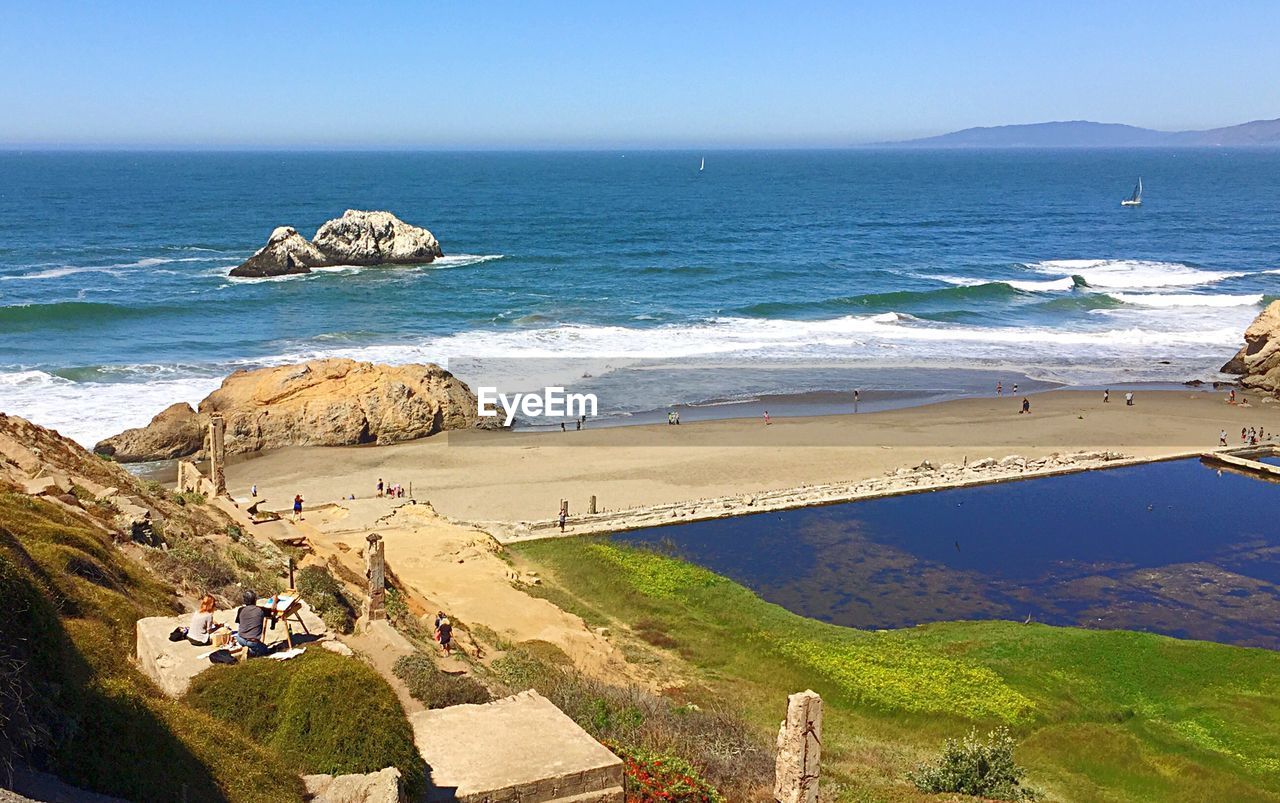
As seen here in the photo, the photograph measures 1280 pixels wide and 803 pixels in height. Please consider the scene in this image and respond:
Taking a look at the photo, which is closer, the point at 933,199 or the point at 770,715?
the point at 770,715

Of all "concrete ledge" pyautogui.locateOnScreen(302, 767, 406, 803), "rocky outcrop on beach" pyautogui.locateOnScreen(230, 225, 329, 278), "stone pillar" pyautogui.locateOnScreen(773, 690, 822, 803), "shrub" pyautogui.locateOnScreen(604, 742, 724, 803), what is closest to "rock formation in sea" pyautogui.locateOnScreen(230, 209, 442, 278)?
"rocky outcrop on beach" pyautogui.locateOnScreen(230, 225, 329, 278)

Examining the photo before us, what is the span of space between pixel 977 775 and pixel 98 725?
1131cm

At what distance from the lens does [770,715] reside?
1888cm

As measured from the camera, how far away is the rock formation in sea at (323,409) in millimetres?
36531

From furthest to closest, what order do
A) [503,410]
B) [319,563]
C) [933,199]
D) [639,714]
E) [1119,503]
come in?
[933,199]
[503,410]
[1119,503]
[319,563]
[639,714]

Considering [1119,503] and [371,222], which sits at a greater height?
[371,222]

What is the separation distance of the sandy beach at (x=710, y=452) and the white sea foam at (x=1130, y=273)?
30.8 m

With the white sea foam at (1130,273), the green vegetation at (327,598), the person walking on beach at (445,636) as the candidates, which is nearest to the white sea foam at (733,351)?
the white sea foam at (1130,273)

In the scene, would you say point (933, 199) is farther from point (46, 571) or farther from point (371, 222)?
point (46, 571)

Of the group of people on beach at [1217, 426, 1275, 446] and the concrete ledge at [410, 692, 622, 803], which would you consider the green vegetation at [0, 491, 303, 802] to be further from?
the group of people on beach at [1217, 426, 1275, 446]

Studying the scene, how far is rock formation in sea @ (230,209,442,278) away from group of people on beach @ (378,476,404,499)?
1679 inches

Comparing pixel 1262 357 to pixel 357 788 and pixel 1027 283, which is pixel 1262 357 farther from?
pixel 357 788

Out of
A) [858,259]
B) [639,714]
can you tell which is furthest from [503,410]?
[858,259]

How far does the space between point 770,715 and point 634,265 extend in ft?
201
